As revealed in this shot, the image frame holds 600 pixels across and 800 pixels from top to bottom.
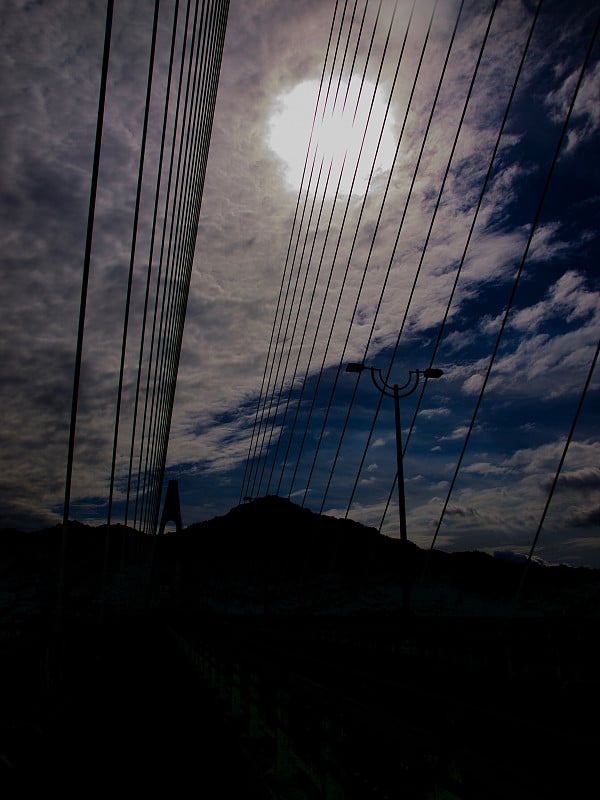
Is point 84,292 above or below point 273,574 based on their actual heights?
below

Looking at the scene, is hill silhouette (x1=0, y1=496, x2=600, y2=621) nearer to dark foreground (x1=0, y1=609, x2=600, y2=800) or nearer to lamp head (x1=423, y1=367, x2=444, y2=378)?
lamp head (x1=423, y1=367, x2=444, y2=378)

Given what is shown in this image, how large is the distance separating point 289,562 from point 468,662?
84.3 meters

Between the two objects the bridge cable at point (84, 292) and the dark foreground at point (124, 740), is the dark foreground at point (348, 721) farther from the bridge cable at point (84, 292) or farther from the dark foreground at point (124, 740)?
the bridge cable at point (84, 292)

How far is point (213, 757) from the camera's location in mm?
5359

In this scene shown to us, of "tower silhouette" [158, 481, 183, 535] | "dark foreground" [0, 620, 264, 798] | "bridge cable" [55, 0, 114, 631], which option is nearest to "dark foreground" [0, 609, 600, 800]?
"dark foreground" [0, 620, 264, 798]

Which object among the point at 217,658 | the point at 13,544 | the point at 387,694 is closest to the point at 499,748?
the point at 387,694

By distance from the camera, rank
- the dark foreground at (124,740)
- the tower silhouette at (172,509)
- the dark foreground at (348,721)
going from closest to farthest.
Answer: the dark foreground at (348,721), the dark foreground at (124,740), the tower silhouette at (172,509)

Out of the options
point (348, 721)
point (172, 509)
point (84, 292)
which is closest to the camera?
point (348, 721)

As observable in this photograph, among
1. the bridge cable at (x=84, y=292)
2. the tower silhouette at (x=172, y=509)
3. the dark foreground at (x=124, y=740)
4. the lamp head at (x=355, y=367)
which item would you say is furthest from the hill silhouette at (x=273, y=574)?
the bridge cable at (x=84, y=292)

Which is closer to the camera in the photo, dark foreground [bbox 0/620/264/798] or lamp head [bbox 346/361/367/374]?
dark foreground [bbox 0/620/264/798]

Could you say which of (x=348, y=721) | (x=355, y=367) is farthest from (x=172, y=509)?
(x=348, y=721)

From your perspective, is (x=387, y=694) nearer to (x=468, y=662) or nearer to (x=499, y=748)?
(x=499, y=748)

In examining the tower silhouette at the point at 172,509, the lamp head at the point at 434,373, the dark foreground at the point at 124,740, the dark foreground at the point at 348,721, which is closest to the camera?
the dark foreground at the point at 348,721

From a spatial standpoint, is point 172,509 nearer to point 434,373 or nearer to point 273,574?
point 434,373
